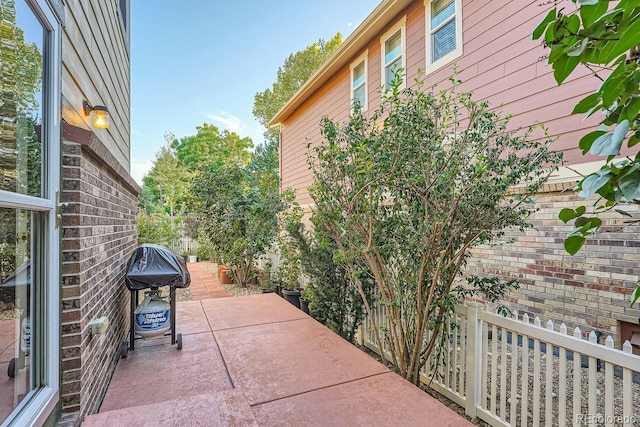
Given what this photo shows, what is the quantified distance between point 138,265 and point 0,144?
196 cm

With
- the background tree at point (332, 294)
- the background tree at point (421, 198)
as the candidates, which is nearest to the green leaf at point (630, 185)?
the background tree at point (421, 198)

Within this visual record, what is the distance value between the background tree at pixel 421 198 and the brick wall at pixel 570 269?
4.15 feet

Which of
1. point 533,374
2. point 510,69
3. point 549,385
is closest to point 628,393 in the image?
point 549,385

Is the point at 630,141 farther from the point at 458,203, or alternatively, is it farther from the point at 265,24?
the point at 265,24

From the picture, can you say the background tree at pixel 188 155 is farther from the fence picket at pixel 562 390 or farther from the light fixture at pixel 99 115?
the fence picket at pixel 562 390

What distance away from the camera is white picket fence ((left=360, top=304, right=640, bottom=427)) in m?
1.90

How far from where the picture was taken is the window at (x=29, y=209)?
125 centimetres

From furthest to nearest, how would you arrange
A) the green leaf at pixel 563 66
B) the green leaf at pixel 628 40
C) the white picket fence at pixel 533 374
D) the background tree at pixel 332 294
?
1. the background tree at pixel 332 294
2. the white picket fence at pixel 533 374
3. the green leaf at pixel 563 66
4. the green leaf at pixel 628 40

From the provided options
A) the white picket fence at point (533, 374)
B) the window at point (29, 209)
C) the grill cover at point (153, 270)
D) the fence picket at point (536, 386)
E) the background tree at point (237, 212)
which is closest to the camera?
the window at point (29, 209)

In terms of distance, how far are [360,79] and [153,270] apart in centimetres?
618

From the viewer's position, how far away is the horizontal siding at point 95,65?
6.43 ft

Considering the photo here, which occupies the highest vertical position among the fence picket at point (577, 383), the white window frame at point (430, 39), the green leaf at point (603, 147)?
the white window frame at point (430, 39)

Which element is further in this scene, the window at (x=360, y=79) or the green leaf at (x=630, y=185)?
the window at (x=360, y=79)

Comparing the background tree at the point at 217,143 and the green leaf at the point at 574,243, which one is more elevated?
the background tree at the point at 217,143
